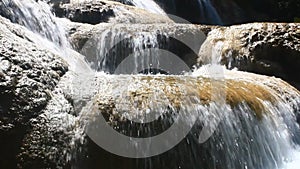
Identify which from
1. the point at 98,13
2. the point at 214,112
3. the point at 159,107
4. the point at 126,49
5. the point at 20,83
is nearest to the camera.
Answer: the point at 20,83

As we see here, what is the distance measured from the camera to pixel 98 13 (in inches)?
464

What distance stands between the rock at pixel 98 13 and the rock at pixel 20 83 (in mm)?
6161

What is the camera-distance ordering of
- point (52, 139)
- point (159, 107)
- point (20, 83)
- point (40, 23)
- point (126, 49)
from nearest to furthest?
point (52, 139) < point (20, 83) < point (159, 107) < point (40, 23) < point (126, 49)

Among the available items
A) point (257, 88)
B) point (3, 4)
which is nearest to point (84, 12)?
point (3, 4)

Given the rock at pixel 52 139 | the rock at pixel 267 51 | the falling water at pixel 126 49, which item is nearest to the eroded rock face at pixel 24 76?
the rock at pixel 52 139

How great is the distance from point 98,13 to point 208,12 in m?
6.71

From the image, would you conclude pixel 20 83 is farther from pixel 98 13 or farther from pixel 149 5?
pixel 149 5

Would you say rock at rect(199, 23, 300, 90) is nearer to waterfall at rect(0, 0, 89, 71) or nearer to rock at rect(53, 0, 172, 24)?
rock at rect(53, 0, 172, 24)

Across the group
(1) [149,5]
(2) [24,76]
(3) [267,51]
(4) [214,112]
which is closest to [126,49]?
(3) [267,51]

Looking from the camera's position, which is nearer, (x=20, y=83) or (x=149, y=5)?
(x=20, y=83)

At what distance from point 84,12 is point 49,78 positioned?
6.86 m

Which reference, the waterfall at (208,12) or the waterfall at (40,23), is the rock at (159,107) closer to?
the waterfall at (40,23)

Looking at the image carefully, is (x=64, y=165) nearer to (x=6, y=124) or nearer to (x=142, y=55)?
(x=6, y=124)

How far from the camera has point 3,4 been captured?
6.96 m
